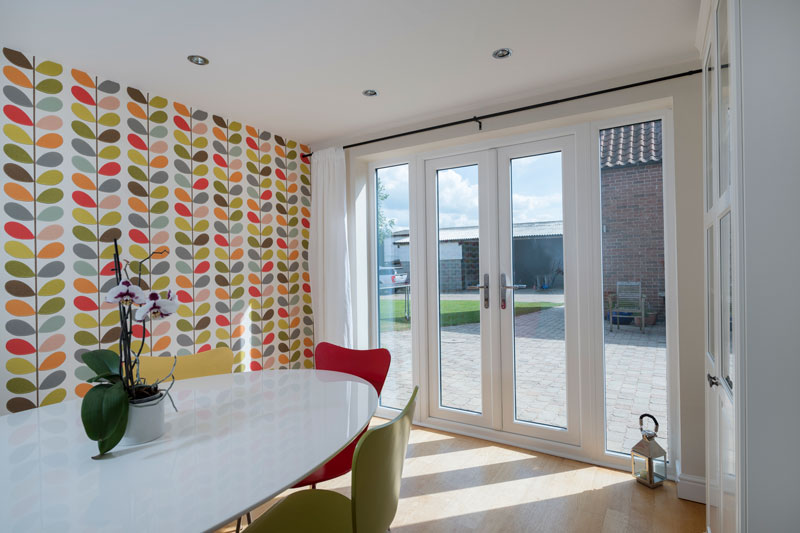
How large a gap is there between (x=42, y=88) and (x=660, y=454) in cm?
411

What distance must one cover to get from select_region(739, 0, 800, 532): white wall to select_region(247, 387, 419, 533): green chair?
3.04 ft

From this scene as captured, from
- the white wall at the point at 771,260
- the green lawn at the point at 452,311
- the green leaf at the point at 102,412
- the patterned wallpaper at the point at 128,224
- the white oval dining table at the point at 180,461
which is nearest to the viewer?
the white oval dining table at the point at 180,461

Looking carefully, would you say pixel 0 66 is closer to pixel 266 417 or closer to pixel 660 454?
pixel 266 417

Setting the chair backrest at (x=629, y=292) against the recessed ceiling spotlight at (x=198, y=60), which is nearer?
the recessed ceiling spotlight at (x=198, y=60)

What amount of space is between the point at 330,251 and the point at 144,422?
8.17ft

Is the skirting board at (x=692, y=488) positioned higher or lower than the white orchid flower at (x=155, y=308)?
lower

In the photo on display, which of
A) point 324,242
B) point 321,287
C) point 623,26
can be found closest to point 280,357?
point 321,287

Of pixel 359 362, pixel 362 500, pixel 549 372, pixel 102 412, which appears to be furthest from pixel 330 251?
pixel 362 500

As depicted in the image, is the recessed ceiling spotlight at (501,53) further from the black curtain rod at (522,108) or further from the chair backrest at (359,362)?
the chair backrest at (359,362)

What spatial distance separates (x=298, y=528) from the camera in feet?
3.93

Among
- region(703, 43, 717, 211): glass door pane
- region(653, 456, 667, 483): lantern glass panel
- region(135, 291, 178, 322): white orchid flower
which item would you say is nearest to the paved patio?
region(653, 456, 667, 483): lantern glass panel

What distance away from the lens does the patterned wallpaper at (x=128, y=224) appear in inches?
84.5

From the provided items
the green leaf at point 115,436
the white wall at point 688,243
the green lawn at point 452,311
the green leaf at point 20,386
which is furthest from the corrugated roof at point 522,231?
the green leaf at point 20,386

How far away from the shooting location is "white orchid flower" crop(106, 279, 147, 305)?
1257 mm
